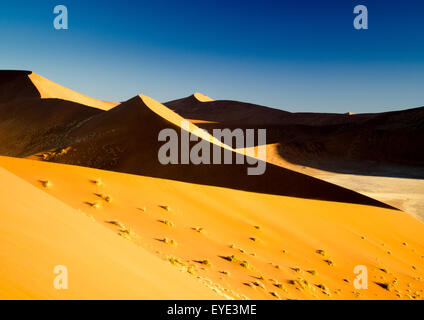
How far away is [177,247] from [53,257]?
3.05 meters

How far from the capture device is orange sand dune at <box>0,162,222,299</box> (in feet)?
6.82

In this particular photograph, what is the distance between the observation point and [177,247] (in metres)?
5.29

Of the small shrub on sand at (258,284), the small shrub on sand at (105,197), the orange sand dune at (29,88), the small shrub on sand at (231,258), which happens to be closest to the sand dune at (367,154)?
the small shrub on sand at (231,258)

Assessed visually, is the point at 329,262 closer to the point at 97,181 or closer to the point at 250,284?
the point at 250,284

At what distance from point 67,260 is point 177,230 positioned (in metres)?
3.64

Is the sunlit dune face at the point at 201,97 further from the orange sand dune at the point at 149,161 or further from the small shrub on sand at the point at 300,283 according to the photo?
the small shrub on sand at the point at 300,283

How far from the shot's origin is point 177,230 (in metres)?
6.06

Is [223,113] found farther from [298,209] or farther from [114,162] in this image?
[298,209]

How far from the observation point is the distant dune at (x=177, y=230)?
2.59m

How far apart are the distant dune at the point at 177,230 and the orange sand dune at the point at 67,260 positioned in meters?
0.01

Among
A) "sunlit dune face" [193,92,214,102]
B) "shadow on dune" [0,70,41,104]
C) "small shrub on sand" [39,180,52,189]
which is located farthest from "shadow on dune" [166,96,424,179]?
"sunlit dune face" [193,92,214,102]

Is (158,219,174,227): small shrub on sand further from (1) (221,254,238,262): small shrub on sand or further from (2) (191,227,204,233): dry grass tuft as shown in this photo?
(1) (221,254,238,262): small shrub on sand

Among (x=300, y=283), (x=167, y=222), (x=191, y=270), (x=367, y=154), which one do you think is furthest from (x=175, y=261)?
(x=367, y=154)
